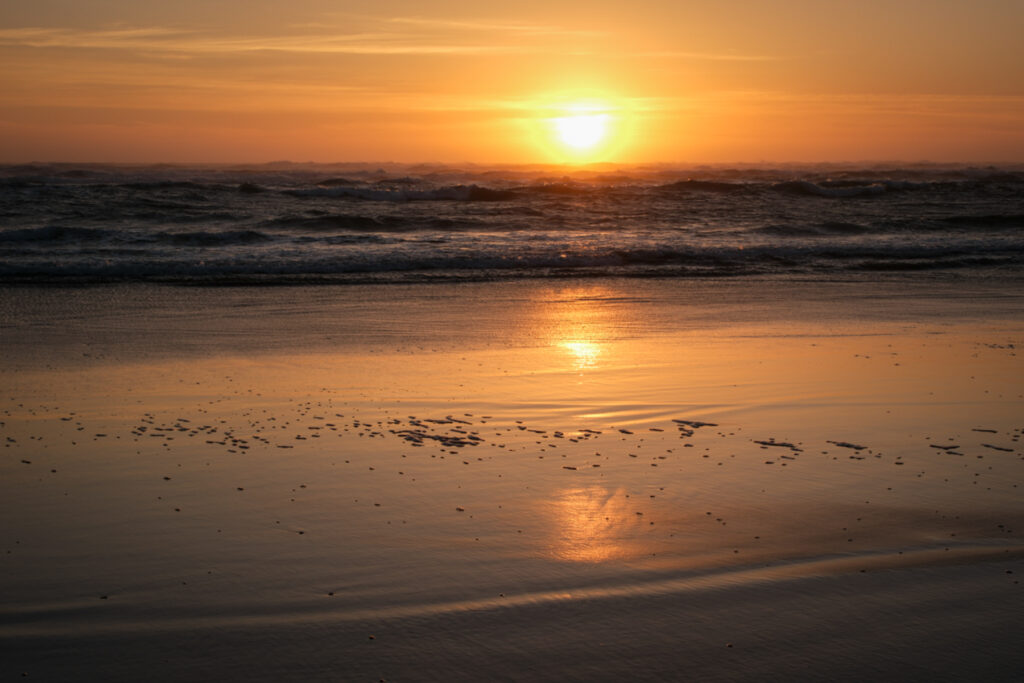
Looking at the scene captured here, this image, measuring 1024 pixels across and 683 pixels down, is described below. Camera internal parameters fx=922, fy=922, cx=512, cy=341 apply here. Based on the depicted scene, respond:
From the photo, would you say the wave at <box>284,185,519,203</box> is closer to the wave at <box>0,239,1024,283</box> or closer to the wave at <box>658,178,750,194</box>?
the wave at <box>658,178,750,194</box>

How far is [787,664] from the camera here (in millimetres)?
2980

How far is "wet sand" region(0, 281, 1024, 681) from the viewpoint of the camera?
308 centimetres

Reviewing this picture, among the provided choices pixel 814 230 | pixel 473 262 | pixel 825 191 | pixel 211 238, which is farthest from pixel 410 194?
pixel 473 262

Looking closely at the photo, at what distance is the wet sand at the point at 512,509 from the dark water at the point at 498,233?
638 centimetres

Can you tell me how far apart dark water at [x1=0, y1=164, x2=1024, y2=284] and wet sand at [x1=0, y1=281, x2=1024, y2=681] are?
638cm

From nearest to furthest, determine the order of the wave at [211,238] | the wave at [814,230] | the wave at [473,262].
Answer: the wave at [473,262] < the wave at [211,238] < the wave at [814,230]

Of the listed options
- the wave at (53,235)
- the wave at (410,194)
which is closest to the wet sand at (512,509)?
the wave at (53,235)

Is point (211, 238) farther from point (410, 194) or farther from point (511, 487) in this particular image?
point (511, 487)

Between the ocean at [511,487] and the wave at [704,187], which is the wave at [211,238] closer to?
the ocean at [511,487]

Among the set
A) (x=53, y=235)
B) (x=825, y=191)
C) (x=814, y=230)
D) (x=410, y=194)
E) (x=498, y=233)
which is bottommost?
(x=53, y=235)

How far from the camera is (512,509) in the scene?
4.30 m

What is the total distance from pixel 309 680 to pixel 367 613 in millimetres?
453

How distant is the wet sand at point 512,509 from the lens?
3.08 metres

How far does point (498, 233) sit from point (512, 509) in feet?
57.0
